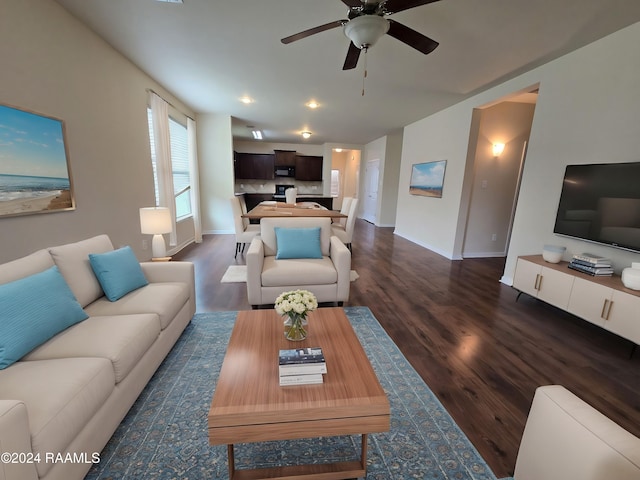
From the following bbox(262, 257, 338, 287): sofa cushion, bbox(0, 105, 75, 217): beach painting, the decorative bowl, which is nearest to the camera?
bbox(0, 105, 75, 217): beach painting

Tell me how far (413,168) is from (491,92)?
7.46ft

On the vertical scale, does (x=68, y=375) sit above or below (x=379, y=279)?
above

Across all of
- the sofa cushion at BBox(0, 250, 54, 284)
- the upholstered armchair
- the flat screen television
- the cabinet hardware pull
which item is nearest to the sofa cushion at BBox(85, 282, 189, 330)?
the sofa cushion at BBox(0, 250, 54, 284)

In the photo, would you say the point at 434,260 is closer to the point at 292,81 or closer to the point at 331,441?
the point at 292,81

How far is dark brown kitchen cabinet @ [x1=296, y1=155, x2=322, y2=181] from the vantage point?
9.26 meters

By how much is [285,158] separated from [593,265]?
8.19 meters

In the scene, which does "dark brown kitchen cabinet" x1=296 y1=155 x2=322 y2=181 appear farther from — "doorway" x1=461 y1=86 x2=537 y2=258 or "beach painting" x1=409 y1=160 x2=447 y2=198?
"doorway" x1=461 y1=86 x2=537 y2=258

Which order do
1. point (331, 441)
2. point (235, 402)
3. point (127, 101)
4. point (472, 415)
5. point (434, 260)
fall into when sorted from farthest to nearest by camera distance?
1. point (434, 260)
2. point (127, 101)
3. point (472, 415)
4. point (331, 441)
5. point (235, 402)

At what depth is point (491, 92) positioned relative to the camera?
3.82m

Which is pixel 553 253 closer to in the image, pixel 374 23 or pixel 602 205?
pixel 602 205

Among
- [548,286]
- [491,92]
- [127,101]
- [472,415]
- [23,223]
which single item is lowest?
[472,415]

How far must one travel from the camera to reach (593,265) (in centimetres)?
248

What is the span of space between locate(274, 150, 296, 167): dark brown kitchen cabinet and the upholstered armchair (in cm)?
651

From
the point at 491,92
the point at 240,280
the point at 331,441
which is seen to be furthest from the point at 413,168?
the point at 331,441
